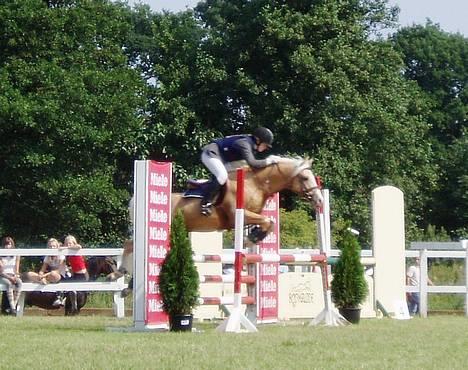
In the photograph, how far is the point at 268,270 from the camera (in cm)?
1505

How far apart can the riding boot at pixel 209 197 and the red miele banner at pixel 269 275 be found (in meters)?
1.39

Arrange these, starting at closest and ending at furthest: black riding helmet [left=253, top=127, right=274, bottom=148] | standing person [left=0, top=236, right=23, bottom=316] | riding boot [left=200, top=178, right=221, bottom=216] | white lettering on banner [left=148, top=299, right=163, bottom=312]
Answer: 1. white lettering on banner [left=148, top=299, right=163, bottom=312]
2. black riding helmet [left=253, top=127, right=274, bottom=148]
3. riding boot [left=200, top=178, right=221, bottom=216]
4. standing person [left=0, top=236, right=23, bottom=316]

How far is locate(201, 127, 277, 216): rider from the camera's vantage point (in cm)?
1316

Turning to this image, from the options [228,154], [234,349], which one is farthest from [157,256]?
[234,349]

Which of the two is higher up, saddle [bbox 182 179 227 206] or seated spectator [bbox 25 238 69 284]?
saddle [bbox 182 179 227 206]

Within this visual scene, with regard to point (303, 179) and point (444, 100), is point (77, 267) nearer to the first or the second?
point (303, 179)

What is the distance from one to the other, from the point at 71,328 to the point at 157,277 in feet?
3.97

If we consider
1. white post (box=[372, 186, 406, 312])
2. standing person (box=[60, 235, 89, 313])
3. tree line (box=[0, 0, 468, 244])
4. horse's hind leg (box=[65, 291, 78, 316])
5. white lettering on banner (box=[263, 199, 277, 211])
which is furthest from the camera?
tree line (box=[0, 0, 468, 244])

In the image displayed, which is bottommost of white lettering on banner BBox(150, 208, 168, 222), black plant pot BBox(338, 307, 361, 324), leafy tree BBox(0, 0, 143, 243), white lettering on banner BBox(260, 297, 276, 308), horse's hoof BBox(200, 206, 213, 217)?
black plant pot BBox(338, 307, 361, 324)

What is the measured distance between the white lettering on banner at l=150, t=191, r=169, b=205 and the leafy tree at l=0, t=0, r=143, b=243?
20.2 m

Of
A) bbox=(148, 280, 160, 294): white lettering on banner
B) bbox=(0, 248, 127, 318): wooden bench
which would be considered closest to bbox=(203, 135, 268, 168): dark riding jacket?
bbox=(148, 280, 160, 294): white lettering on banner

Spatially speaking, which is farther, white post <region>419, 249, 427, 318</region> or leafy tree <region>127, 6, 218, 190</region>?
leafy tree <region>127, 6, 218, 190</region>

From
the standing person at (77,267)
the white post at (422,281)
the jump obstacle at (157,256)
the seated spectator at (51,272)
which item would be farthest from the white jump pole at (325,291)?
the standing person at (77,267)

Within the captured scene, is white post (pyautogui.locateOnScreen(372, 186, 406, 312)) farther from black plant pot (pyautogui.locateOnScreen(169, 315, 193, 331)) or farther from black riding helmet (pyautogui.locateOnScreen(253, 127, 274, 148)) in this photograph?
black plant pot (pyautogui.locateOnScreen(169, 315, 193, 331))
